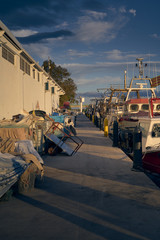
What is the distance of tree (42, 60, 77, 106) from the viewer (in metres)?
63.6

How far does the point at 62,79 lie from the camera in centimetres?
6500

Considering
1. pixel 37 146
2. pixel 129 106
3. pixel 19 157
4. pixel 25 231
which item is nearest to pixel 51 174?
pixel 19 157

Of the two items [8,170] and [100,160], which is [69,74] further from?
[8,170]

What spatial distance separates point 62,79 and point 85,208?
6086 cm

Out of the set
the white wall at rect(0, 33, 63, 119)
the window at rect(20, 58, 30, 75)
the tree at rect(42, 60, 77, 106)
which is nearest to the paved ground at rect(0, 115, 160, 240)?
the white wall at rect(0, 33, 63, 119)

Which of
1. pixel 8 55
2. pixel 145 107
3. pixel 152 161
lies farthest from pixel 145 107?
pixel 8 55

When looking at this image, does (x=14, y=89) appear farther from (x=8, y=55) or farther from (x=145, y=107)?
(x=145, y=107)

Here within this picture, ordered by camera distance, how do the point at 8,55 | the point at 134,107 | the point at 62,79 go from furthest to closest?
1. the point at 62,79
2. the point at 134,107
3. the point at 8,55

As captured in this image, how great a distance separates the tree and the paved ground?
5648 cm

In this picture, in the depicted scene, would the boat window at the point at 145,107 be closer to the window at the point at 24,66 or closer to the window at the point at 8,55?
the window at the point at 8,55

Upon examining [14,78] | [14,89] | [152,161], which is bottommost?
[152,161]

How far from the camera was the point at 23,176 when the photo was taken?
6582mm

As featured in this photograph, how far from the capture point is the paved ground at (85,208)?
4555 millimetres

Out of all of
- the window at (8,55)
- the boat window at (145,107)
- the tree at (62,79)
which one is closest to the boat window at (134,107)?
the boat window at (145,107)
